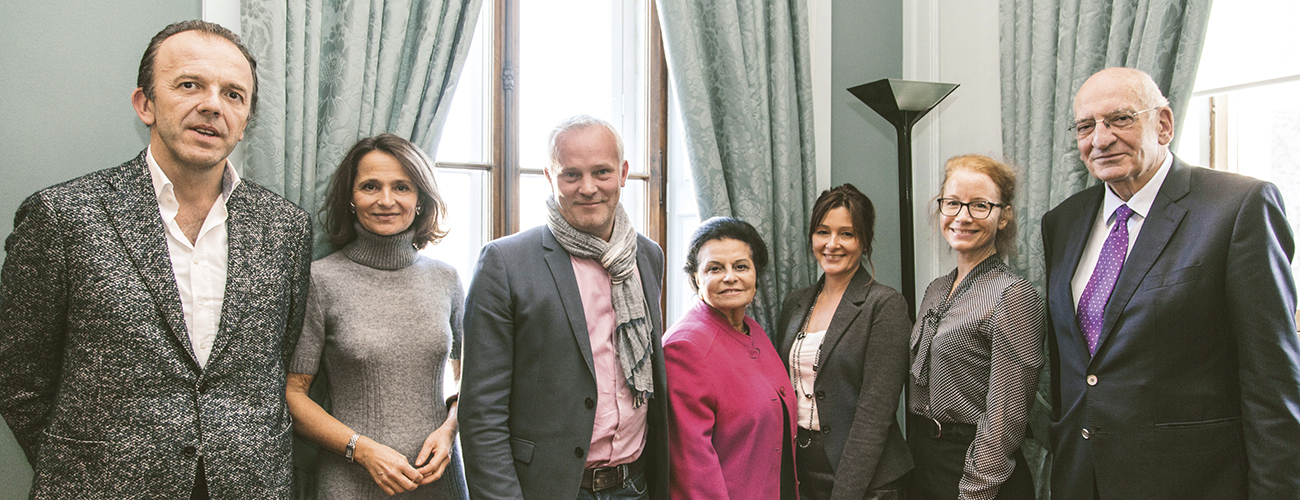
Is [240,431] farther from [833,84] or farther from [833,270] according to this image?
[833,84]

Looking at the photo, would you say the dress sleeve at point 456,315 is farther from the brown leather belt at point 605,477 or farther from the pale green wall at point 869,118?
the pale green wall at point 869,118

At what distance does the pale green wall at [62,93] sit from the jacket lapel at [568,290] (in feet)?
3.53

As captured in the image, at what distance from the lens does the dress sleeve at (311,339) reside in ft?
5.43

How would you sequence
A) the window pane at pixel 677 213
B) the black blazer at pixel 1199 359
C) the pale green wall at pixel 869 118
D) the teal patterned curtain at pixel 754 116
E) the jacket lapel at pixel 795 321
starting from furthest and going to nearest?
1. the pale green wall at pixel 869 118
2. the window pane at pixel 677 213
3. the teal patterned curtain at pixel 754 116
4. the jacket lapel at pixel 795 321
5. the black blazer at pixel 1199 359

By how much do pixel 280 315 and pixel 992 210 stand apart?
1.81 meters

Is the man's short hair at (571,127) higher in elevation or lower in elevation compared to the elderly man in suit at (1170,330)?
higher

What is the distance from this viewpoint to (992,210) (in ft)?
6.56

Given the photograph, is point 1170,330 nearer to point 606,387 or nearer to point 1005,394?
point 1005,394

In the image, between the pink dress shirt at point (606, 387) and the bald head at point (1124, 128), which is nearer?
the pink dress shirt at point (606, 387)

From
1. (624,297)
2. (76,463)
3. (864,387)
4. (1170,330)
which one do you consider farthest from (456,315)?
(1170,330)

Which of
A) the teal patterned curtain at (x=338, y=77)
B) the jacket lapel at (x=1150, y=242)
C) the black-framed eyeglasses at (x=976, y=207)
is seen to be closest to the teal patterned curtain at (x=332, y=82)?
the teal patterned curtain at (x=338, y=77)

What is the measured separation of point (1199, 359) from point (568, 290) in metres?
1.44

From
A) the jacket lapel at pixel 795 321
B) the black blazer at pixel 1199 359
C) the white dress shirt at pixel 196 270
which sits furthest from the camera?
the jacket lapel at pixel 795 321

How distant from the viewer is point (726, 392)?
187 centimetres
